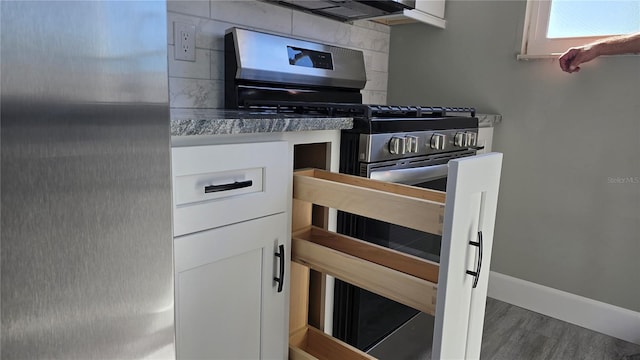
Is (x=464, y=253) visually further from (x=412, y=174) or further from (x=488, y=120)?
(x=488, y=120)

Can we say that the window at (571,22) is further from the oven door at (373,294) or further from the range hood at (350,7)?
the oven door at (373,294)

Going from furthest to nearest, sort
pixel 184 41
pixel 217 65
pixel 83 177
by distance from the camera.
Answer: pixel 217 65
pixel 184 41
pixel 83 177

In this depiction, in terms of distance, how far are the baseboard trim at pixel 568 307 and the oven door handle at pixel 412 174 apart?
3.03ft

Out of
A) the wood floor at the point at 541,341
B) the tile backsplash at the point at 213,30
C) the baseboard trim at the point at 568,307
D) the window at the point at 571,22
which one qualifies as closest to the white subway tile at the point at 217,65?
the tile backsplash at the point at 213,30

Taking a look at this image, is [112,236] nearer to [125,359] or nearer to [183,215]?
[125,359]

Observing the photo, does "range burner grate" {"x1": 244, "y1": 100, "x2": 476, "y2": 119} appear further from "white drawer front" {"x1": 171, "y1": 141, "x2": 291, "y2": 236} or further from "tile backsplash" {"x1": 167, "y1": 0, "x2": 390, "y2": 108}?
"white drawer front" {"x1": 171, "y1": 141, "x2": 291, "y2": 236}

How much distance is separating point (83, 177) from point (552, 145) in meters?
2.06

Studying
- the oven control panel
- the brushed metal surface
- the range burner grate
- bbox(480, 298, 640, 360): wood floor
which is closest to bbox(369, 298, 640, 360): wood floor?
bbox(480, 298, 640, 360): wood floor

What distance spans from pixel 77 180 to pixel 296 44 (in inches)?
58.5

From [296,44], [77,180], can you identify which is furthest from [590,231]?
[77,180]

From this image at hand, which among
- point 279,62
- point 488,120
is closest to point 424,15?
point 488,120

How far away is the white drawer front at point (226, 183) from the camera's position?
87cm

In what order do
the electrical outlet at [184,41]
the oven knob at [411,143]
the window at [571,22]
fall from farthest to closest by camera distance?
the window at [571,22] → the electrical outlet at [184,41] → the oven knob at [411,143]

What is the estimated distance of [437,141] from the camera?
153 centimetres
